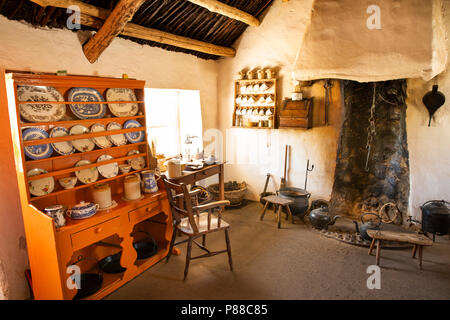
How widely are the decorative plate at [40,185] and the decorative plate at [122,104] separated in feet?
2.96

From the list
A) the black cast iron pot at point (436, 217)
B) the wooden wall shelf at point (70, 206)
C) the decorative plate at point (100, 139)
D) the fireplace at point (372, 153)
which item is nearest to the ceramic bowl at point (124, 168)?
the wooden wall shelf at point (70, 206)

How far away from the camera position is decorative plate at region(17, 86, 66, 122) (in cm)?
220

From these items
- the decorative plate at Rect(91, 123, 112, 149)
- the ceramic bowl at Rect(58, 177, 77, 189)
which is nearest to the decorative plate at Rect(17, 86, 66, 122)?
the decorative plate at Rect(91, 123, 112, 149)

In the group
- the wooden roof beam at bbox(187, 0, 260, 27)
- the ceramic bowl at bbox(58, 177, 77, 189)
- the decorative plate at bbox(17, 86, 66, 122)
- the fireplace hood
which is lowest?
the ceramic bowl at bbox(58, 177, 77, 189)

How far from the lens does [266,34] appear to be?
14.9 feet

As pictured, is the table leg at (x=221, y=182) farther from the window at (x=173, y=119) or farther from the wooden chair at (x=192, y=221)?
the wooden chair at (x=192, y=221)

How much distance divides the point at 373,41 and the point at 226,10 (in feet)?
6.23

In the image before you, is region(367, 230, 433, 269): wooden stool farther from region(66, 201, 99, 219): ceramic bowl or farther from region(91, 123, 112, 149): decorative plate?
region(91, 123, 112, 149): decorative plate

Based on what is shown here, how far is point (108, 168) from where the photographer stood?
9.19 ft

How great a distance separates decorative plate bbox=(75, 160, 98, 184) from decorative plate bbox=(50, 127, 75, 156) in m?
0.15

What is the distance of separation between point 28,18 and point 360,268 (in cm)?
411

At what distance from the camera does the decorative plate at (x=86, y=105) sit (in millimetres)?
2527

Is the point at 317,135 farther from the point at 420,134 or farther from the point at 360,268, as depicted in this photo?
the point at 360,268

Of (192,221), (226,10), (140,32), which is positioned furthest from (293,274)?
(226,10)
